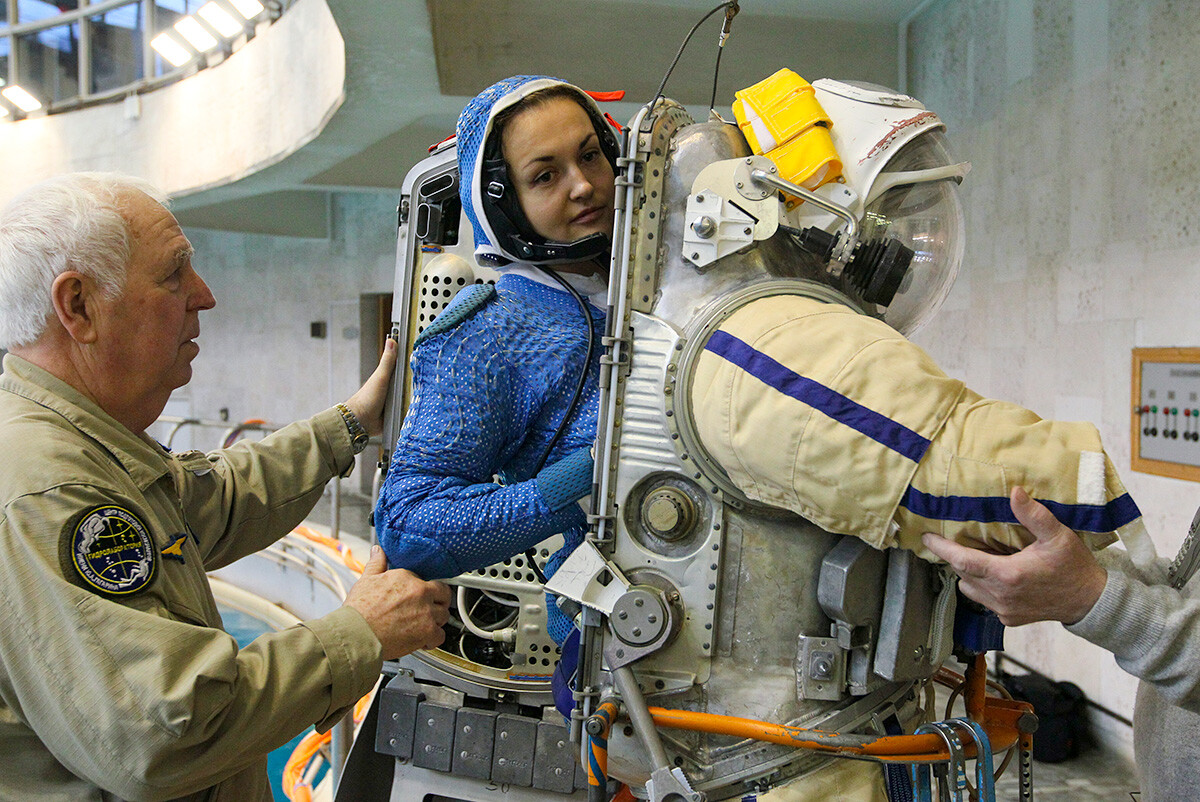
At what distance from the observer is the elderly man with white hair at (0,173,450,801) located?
114 centimetres

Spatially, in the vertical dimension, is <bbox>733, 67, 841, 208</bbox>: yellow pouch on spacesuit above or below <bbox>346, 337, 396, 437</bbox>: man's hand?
above

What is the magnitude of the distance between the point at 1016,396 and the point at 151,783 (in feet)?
12.9

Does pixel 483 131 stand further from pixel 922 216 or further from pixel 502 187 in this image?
pixel 922 216

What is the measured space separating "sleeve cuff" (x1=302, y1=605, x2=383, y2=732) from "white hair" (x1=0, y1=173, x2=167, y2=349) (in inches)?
25.3

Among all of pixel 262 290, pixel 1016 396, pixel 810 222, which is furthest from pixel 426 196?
pixel 262 290

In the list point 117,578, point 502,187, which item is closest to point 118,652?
point 117,578

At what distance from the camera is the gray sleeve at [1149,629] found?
1136 mm

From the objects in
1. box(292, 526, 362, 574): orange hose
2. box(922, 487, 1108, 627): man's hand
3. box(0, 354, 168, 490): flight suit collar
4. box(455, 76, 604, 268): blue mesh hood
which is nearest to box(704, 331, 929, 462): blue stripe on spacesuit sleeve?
box(922, 487, 1108, 627): man's hand

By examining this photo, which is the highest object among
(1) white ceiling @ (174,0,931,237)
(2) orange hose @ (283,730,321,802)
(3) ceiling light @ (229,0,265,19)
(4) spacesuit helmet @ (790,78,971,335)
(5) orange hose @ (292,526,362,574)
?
(3) ceiling light @ (229,0,265,19)

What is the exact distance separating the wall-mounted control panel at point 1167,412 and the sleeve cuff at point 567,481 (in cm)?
267

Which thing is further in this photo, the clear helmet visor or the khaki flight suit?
the clear helmet visor

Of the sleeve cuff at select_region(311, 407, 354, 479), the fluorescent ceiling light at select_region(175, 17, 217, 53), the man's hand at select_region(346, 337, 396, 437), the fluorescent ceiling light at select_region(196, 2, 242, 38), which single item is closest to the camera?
the sleeve cuff at select_region(311, 407, 354, 479)

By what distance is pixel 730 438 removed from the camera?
3.82 feet

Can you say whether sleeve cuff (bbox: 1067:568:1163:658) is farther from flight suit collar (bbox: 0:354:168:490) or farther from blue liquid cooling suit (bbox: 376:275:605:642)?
flight suit collar (bbox: 0:354:168:490)
